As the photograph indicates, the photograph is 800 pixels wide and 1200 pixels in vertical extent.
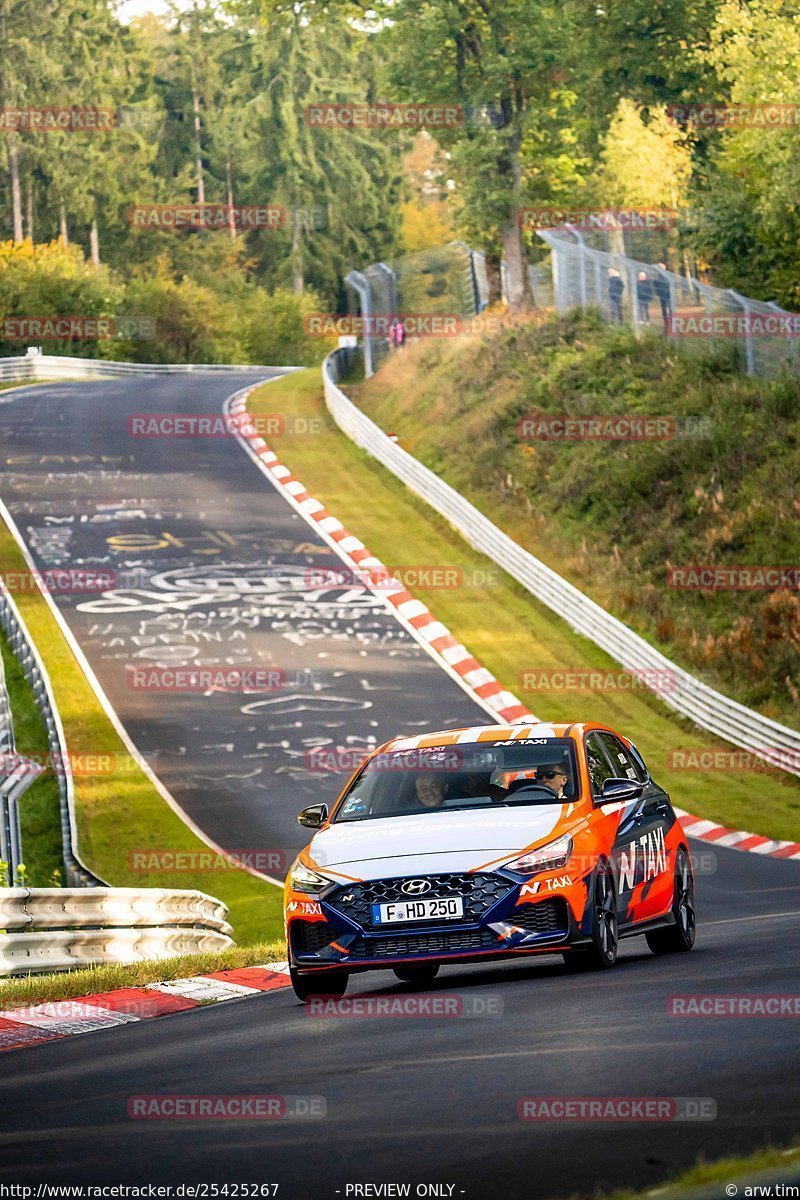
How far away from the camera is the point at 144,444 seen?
1965 inches

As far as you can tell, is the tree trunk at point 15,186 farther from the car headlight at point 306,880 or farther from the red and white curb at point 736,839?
the car headlight at point 306,880

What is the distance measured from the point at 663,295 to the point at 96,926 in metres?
31.4

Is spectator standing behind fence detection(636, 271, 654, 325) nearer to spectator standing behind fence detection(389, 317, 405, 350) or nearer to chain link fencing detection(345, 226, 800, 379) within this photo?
chain link fencing detection(345, 226, 800, 379)

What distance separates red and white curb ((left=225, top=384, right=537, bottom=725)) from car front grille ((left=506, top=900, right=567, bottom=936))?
1756 cm

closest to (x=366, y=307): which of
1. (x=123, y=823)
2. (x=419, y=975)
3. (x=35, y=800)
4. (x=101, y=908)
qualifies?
(x=35, y=800)

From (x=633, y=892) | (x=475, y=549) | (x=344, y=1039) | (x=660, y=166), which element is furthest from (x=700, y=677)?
(x=660, y=166)

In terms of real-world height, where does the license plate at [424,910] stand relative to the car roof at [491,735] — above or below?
below

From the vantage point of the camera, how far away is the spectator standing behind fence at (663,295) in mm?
42416

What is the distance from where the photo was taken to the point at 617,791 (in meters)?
11.7

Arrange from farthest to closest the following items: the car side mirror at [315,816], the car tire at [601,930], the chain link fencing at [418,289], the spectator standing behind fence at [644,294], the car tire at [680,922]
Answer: the chain link fencing at [418,289]
the spectator standing behind fence at [644,294]
the car tire at [680,922]
the car side mirror at [315,816]
the car tire at [601,930]

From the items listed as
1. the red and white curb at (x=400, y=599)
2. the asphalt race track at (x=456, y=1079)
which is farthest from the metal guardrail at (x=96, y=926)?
the red and white curb at (x=400, y=599)

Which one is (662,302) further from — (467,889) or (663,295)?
(467,889)

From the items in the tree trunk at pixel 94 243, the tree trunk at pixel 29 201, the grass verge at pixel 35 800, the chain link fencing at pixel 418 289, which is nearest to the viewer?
the grass verge at pixel 35 800

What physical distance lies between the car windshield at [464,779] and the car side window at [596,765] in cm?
19
